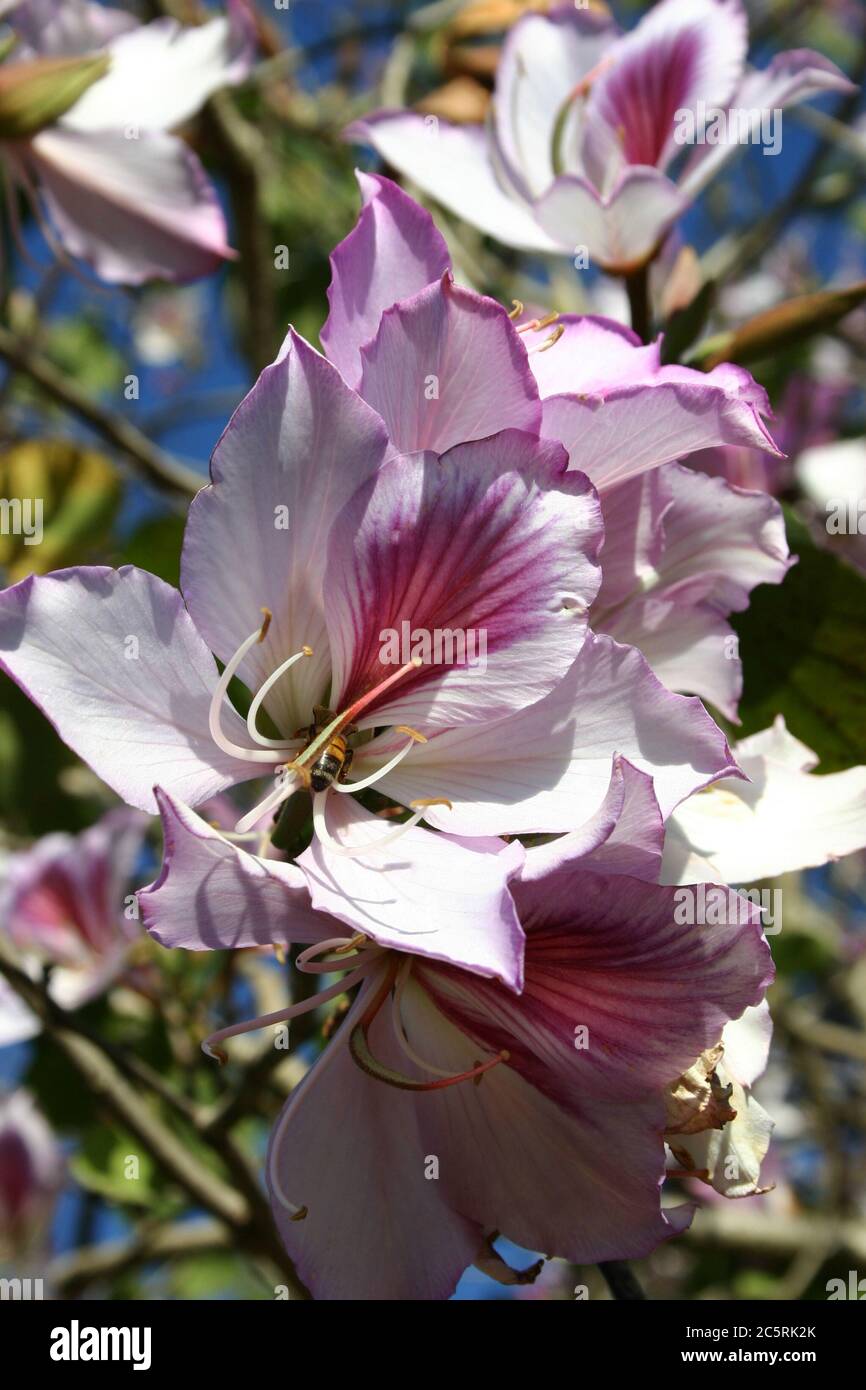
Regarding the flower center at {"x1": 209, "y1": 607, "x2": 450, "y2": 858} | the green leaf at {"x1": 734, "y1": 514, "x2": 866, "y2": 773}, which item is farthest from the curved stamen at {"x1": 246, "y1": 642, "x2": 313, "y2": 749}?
the green leaf at {"x1": 734, "y1": 514, "x2": 866, "y2": 773}

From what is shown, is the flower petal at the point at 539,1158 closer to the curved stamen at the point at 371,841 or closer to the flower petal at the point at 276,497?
Answer: the curved stamen at the point at 371,841

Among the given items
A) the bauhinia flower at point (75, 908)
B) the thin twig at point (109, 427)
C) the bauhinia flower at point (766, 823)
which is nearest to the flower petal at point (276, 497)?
the bauhinia flower at point (766, 823)

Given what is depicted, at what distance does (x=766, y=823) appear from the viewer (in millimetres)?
715

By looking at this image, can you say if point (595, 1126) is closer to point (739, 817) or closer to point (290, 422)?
point (739, 817)

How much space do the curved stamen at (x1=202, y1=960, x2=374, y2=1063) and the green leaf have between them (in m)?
0.35

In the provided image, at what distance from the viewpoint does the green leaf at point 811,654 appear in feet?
2.83

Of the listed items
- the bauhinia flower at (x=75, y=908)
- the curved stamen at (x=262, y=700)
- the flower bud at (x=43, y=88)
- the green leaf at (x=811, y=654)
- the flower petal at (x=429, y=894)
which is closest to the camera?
the flower petal at (x=429, y=894)

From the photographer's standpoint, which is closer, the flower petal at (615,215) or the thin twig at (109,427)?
the flower petal at (615,215)

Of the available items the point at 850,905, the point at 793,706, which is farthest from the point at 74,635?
the point at 850,905

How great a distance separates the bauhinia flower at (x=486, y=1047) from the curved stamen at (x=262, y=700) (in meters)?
0.07

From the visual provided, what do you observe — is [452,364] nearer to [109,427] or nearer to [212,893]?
[212,893]

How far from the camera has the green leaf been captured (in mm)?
861

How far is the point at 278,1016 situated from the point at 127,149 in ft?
2.68

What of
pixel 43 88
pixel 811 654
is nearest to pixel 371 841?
pixel 811 654
